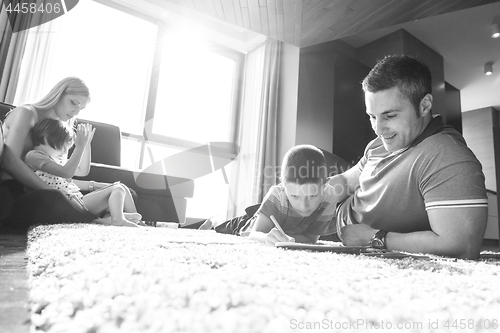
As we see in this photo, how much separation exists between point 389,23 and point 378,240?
84.7 inches

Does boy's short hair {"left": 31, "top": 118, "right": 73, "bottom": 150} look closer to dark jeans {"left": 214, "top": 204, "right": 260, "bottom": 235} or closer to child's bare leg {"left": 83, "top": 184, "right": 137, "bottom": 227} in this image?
child's bare leg {"left": 83, "top": 184, "right": 137, "bottom": 227}

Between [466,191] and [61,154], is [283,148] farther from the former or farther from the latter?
[466,191]

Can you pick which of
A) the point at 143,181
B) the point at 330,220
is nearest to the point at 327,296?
the point at 330,220

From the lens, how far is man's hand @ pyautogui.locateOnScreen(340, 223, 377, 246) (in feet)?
2.74

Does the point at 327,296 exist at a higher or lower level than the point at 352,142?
lower

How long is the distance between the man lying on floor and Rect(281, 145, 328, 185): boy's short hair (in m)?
0.16

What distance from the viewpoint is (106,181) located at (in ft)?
6.66

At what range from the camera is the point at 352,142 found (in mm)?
2705

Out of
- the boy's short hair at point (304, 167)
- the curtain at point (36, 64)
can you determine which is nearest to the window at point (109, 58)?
the curtain at point (36, 64)

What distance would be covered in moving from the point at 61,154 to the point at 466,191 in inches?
66.7

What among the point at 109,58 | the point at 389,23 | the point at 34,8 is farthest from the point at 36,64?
the point at 389,23

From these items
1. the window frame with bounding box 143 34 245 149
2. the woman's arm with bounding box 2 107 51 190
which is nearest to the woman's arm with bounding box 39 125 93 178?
the woman's arm with bounding box 2 107 51 190

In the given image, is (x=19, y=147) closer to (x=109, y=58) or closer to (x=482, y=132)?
(x=109, y=58)

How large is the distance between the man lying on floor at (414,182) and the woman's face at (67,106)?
4.67 ft
